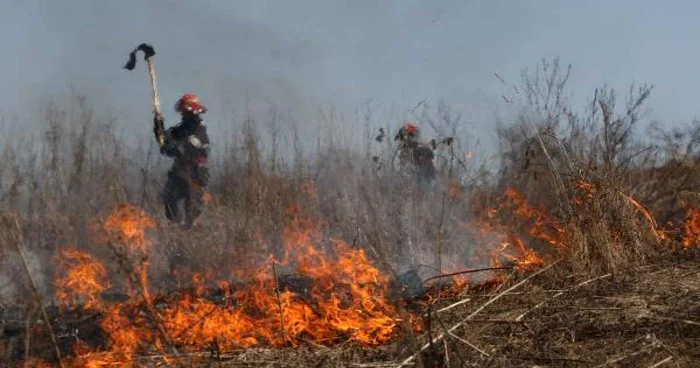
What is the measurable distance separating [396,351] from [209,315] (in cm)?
125

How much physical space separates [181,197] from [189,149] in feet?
2.05

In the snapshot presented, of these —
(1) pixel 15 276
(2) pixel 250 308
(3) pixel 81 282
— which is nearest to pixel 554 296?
(2) pixel 250 308

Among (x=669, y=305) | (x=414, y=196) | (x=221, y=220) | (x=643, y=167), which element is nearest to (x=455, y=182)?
(x=414, y=196)

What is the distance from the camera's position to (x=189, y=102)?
8945mm

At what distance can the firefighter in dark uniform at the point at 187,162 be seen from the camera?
340 inches

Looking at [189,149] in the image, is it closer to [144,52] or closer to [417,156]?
[144,52]

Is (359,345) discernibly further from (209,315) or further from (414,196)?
(414,196)

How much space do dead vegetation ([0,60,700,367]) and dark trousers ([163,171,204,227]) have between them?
0.19 m

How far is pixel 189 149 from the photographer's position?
878 cm

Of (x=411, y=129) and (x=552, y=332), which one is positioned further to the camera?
(x=411, y=129)

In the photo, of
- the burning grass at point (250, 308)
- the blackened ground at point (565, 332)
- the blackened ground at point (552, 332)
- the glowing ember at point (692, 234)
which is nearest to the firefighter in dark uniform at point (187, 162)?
the burning grass at point (250, 308)

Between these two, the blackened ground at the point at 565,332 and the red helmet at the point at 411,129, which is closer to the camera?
the blackened ground at the point at 565,332

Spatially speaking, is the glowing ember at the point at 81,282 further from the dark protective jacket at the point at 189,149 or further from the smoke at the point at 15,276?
the dark protective jacket at the point at 189,149

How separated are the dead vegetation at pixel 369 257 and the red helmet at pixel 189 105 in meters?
0.76
